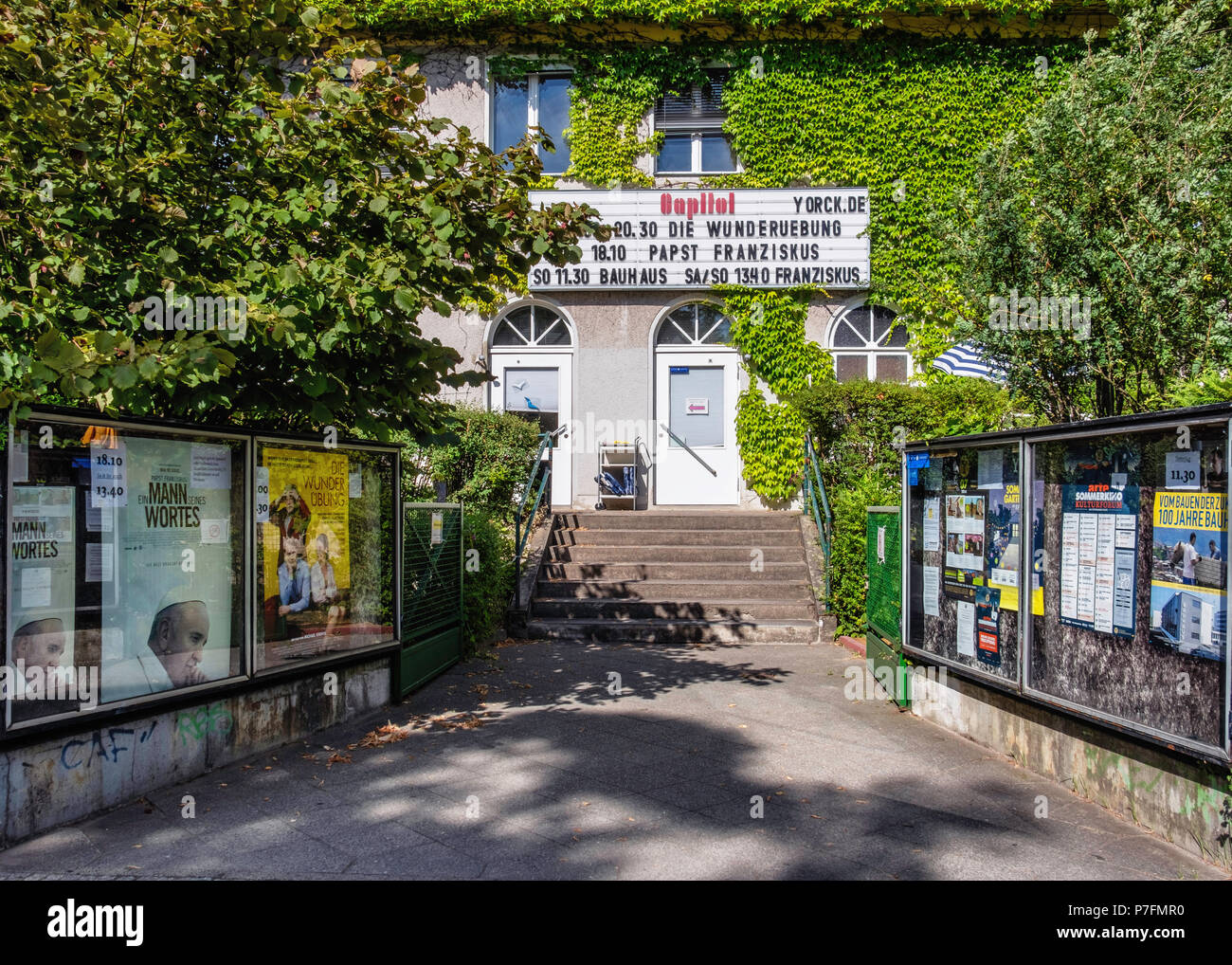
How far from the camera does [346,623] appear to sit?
22.7ft

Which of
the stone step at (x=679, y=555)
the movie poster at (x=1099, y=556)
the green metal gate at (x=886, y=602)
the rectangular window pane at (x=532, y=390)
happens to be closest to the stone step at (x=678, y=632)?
the green metal gate at (x=886, y=602)

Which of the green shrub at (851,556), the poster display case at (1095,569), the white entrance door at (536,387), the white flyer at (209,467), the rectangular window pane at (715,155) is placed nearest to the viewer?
the poster display case at (1095,569)

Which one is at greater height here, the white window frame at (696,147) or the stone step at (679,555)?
the white window frame at (696,147)

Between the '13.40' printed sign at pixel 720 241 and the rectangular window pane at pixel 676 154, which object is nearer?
the '13.40' printed sign at pixel 720 241

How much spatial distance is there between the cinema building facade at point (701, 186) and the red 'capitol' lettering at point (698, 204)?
0.04 meters

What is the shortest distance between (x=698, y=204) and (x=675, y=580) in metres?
6.90

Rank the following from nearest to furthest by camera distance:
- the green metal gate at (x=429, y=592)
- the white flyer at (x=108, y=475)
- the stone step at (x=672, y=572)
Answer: the white flyer at (x=108, y=475) → the green metal gate at (x=429, y=592) → the stone step at (x=672, y=572)

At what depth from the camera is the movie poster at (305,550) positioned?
6.23 m

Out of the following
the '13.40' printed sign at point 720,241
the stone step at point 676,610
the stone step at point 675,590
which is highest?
the '13.40' printed sign at point 720,241

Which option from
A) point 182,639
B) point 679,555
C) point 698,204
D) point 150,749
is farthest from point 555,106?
point 150,749

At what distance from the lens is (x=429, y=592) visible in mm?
8156

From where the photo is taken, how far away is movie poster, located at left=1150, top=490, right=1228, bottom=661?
4137 mm

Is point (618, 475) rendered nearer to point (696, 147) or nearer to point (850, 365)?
point (850, 365)

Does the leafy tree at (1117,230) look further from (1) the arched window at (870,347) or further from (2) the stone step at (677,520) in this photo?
(1) the arched window at (870,347)
